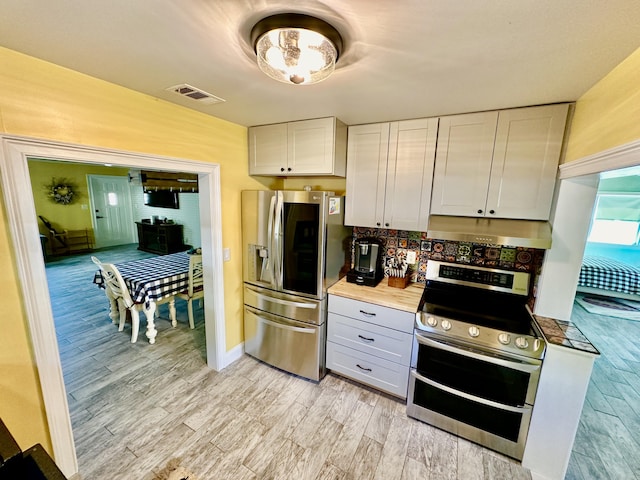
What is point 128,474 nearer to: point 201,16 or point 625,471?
point 201,16

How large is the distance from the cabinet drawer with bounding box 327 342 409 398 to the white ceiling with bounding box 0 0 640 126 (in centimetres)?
205

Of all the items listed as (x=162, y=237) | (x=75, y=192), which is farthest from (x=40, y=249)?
(x=75, y=192)

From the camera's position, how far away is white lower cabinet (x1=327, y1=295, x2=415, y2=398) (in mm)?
2086

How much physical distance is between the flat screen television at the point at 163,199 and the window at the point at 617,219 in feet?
29.6

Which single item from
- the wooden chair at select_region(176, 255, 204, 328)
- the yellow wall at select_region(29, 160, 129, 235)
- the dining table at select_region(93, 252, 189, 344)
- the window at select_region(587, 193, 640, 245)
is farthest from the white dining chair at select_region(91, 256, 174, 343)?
the window at select_region(587, 193, 640, 245)

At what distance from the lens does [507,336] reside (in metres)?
1.66

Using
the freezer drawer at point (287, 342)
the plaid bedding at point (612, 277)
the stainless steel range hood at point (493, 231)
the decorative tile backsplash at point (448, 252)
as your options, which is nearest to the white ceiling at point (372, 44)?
the stainless steel range hood at point (493, 231)

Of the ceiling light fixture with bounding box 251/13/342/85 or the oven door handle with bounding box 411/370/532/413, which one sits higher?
the ceiling light fixture with bounding box 251/13/342/85

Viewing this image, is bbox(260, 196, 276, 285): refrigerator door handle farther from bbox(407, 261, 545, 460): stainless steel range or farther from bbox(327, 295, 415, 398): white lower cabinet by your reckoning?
bbox(407, 261, 545, 460): stainless steel range

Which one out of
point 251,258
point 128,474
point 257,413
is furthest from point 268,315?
point 128,474

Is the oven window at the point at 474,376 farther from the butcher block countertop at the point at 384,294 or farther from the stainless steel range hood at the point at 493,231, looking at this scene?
the stainless steel range hood at the point at 493,231

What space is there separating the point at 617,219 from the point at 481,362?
6.01 metres

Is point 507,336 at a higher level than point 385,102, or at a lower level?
lower

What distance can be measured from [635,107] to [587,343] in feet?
4.30
